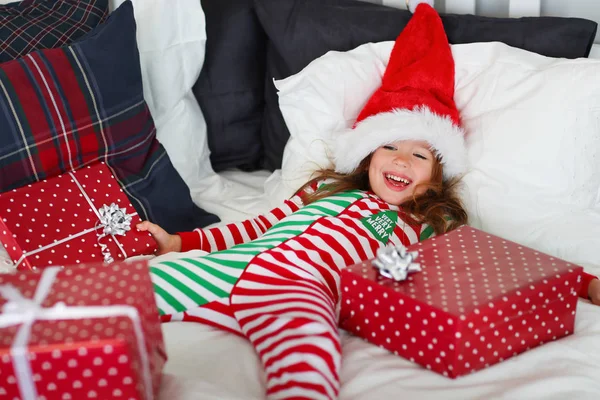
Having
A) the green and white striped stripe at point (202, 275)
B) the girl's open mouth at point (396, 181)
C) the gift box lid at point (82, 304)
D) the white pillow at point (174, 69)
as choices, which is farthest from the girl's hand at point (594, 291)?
the white pillow at point (174, 69)

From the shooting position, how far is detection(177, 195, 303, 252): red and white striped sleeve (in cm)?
148

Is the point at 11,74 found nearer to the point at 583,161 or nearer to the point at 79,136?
the point at 79,136

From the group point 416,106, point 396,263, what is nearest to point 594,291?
point 396,263

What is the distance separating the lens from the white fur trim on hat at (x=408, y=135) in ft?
4.55

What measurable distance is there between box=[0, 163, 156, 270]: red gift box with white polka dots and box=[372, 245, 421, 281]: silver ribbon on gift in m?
0.56

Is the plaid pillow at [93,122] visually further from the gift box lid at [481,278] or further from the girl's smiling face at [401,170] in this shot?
the gift box lid at [481,278]

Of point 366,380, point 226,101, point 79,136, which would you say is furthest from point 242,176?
point 366,380

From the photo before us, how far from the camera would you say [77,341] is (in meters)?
0.77

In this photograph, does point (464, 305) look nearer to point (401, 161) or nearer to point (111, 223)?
point (401, 161)

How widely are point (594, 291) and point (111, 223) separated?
2.97ft

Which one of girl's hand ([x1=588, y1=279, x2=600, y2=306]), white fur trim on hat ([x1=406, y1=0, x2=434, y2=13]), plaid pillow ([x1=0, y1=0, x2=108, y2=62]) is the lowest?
girl's hand ([x1=588, y1=279, x2=600, y2=306])

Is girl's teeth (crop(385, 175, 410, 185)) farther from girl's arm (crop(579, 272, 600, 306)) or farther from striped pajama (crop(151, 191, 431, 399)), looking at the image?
girl's arm (crop(579, 272, 600, 306))

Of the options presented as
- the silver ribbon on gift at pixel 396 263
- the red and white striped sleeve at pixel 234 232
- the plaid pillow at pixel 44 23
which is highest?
the plaid pillow at pixel 44 23

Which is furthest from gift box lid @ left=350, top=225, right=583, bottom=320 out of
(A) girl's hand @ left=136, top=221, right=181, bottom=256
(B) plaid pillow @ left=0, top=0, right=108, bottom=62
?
(B) plaid pillow @ left=0, top=0, right=108, bottom=62
